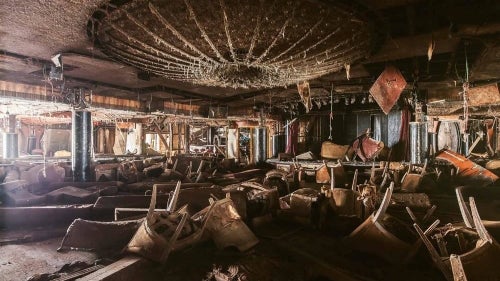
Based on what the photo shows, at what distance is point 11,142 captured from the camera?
13.5 metres

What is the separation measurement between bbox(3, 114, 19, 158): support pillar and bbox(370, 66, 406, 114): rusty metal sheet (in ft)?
52.9

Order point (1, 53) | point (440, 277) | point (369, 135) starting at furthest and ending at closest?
point (369, 135) < point (1, 53) < point (440, 277)

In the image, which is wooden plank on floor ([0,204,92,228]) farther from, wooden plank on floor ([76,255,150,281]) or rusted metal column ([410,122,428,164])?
rusted metal column ([410,122,428,164])

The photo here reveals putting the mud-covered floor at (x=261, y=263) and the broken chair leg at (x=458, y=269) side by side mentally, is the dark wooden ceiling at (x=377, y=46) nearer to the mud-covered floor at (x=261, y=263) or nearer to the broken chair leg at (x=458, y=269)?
the broken chair leg at (x=458, y=269)

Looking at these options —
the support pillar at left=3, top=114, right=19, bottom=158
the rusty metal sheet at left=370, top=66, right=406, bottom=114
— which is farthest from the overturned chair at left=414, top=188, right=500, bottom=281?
the support pillar at left=3, top=114, right=19, bottom=158

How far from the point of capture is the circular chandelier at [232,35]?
9.53 feet

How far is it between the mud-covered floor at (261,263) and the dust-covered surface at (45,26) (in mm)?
3360

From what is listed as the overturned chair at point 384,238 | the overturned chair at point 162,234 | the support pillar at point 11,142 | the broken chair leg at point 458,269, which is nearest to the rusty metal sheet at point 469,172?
the overturned chair at point 384,238

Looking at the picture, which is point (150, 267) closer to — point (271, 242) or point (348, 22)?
point (271, 242)

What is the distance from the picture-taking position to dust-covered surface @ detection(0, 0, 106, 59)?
329cm

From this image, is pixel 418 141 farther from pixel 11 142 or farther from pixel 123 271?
pixel 11 142

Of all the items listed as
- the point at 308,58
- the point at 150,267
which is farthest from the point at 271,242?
the point at 308,58

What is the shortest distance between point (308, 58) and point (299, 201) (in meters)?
2.91

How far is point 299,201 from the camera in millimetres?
5648
